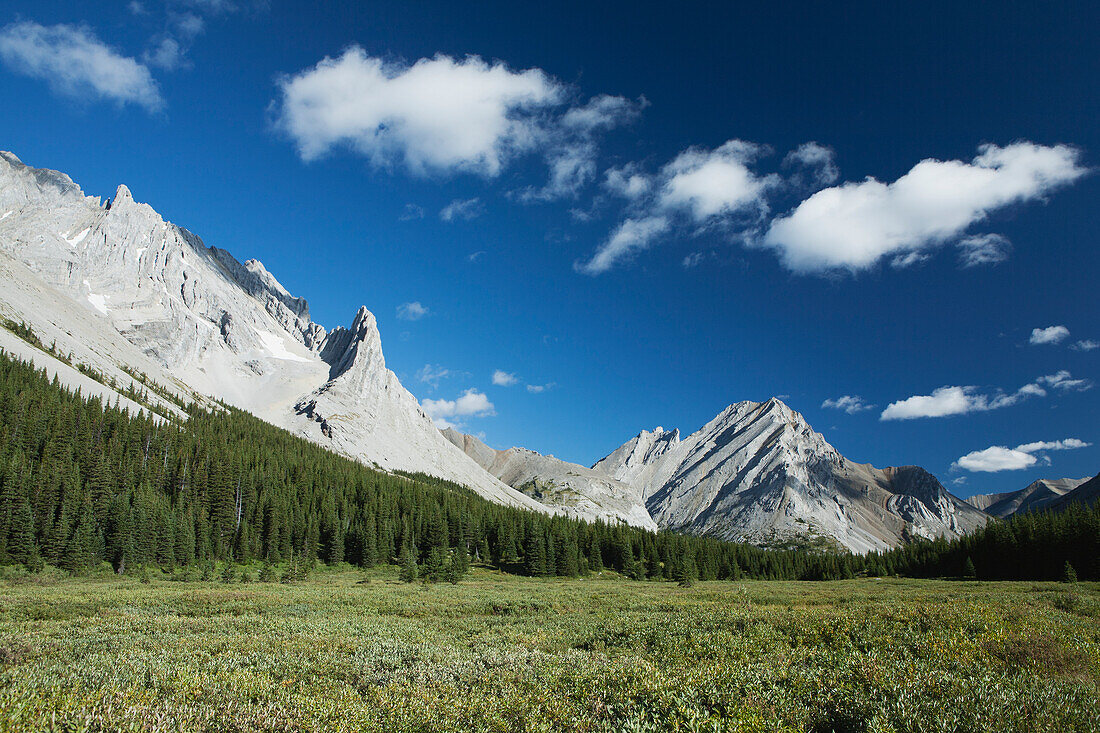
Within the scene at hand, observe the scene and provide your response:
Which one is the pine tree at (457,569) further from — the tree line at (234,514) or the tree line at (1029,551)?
the tree line at (1029,551)

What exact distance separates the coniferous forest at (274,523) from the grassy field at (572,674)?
53.5 m

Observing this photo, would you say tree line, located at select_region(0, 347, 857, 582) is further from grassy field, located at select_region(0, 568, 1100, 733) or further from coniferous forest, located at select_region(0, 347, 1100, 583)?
grassy field, located at select_region(0, 568, 1100, 733)

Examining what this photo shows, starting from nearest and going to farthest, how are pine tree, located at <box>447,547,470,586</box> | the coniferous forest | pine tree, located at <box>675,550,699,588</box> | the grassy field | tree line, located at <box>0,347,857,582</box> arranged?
the grassy field
tree line, located at <box>0,347,857,582</box>
the coniferous forest
pine tree, located at <box>447,547,470,586</box>
pine tree, located at <box>675,550,699,588</box>

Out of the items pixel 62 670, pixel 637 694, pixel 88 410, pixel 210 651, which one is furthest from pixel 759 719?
pixel 88 410

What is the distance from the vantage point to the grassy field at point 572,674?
9344mm

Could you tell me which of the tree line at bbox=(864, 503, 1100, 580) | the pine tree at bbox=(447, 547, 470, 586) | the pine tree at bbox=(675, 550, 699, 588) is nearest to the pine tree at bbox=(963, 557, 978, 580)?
the tree line at bbox=(864, 503, 1100, 580)

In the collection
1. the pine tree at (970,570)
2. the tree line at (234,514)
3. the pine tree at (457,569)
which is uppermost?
the tree line at (234,514)

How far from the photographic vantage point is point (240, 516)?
92.5 m

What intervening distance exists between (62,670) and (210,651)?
5367 millimetres

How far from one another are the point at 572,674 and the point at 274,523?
93.0 m

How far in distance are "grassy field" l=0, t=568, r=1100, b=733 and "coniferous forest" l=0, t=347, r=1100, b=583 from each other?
2108 inches

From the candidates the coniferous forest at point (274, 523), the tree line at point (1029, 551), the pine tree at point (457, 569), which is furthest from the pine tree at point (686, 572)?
the tree line at point (1029, 551)

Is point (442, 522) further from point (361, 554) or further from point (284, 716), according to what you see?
point (284, 716)

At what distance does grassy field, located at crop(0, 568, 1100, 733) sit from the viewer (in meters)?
9.34
